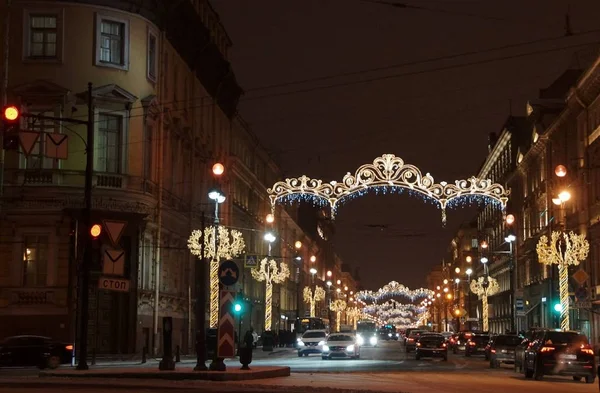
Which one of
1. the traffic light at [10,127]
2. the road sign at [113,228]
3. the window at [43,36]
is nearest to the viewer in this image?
the traffic light at [10,127]

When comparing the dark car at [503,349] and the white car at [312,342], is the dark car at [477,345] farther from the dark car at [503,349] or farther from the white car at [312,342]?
the dark car at [503,349]

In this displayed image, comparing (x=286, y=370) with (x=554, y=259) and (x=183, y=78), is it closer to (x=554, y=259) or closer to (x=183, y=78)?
(x=554, y=259)

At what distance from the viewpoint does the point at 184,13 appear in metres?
55.9

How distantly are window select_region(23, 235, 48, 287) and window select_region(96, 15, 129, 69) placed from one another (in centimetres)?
858

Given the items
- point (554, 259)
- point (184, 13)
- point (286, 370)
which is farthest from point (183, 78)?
point (286, 370)

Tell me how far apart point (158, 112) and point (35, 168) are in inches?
300

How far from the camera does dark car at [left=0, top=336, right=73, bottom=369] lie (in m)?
38.6

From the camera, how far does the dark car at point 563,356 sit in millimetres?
33188

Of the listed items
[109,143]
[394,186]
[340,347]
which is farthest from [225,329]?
[340,347]

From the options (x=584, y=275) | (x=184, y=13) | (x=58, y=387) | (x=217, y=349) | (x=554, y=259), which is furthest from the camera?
(x=184, y=13)

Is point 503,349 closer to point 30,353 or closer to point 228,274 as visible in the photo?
point 30,353

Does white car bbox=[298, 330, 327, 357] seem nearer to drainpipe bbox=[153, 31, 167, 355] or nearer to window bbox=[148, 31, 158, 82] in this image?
drainpipe bbox=[153, 31, 167, 355]

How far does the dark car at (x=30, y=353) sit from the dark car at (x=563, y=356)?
56.6 ft

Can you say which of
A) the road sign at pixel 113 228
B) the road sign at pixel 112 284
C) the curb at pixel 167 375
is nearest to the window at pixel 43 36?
the road sign at pixel 112 284
